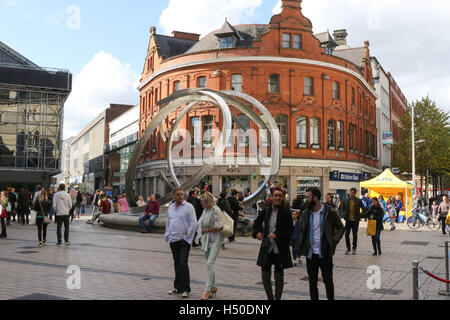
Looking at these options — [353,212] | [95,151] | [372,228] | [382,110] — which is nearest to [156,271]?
[353,212]

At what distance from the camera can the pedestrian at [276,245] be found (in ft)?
19.6

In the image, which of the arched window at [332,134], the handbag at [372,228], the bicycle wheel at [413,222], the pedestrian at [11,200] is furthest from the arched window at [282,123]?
the handbag at [372,228]

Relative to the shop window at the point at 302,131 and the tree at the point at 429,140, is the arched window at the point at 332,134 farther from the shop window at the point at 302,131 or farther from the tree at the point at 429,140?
the tree at the point at 429,140

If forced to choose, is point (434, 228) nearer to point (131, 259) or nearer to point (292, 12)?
point (131, 259)

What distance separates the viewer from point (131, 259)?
10336mm

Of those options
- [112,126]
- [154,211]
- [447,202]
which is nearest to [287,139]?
[447,202]

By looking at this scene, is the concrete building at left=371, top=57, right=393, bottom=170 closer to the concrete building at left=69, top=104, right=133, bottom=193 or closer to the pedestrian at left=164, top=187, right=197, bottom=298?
the concrete building at left=69, top=104, right=133, bottom=193

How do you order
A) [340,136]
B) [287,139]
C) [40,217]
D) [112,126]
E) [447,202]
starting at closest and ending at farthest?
[40,217] → [447,202] → [287,139] → [340,136] → [112,126]

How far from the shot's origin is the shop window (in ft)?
119

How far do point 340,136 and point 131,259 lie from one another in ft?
103

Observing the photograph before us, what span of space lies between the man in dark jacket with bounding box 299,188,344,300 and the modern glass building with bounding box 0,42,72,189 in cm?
3608

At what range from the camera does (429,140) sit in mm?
42750

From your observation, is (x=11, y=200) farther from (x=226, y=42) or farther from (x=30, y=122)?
(x=226, y=42)

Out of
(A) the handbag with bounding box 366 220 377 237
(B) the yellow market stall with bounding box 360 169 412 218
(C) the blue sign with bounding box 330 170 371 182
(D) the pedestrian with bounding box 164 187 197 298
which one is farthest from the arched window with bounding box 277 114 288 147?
(D) the pedestrian with bounding box 164 187 197 298
